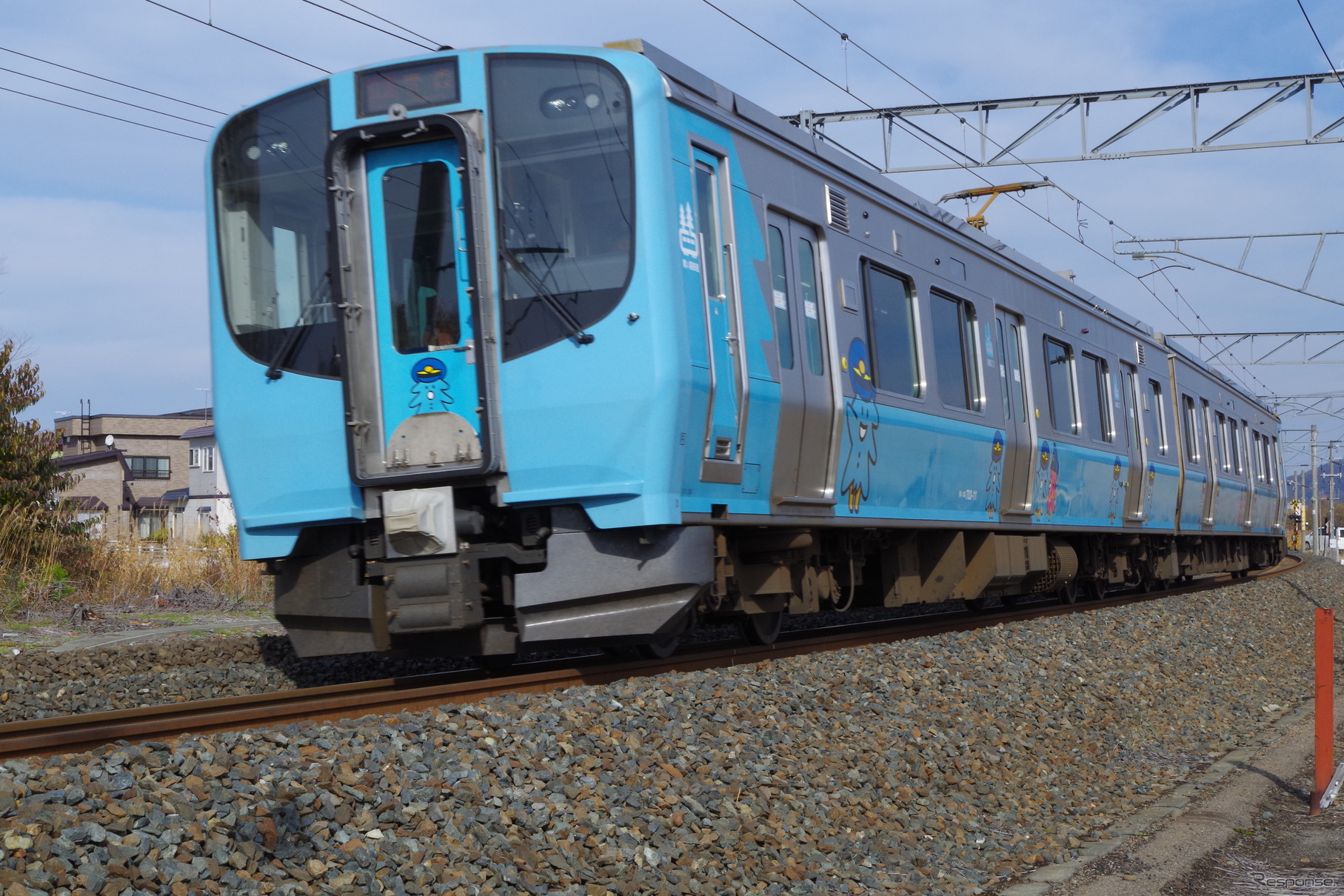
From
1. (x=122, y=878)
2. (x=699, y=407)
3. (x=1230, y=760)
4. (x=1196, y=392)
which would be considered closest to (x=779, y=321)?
(x=699, y=407)

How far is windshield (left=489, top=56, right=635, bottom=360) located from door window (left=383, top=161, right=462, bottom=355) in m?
0.35

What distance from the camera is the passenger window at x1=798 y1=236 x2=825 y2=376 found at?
7.92 metres

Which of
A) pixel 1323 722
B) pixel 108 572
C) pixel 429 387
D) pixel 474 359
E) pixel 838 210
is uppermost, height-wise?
pixel 838 210

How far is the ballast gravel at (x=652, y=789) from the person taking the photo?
138 inches

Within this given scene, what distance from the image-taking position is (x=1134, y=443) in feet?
50.0

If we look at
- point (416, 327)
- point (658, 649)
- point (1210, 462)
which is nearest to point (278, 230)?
point (416, 327)

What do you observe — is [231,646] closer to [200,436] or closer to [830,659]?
[830,659]

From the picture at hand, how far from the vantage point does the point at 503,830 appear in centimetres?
409

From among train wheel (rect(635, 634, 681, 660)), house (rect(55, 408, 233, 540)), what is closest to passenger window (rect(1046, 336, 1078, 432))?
train wheel (rect(635, 634, 681, 660))

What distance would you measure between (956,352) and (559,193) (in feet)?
15.3

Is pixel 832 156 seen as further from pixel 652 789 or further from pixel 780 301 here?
pixel 652 789

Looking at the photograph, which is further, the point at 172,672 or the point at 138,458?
the point at 138,458

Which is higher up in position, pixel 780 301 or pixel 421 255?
pixel 421 255

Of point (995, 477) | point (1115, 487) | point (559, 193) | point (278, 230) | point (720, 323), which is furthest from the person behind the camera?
point (1115, 487)
